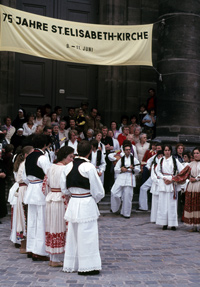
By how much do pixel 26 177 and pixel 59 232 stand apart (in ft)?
3.73

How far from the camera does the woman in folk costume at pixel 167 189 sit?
1045cm

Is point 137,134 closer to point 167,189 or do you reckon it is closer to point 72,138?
point 72,138

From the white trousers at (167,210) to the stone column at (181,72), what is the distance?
317cm

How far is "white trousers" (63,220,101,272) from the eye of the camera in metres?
6.19

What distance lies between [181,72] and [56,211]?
26.2 feet

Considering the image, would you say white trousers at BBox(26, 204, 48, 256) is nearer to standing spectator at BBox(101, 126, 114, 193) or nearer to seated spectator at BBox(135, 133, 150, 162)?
standing spectator at BBox(101, 126, 114, 193)

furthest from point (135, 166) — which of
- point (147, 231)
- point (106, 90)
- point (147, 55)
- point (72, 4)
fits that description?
point (72, 4)

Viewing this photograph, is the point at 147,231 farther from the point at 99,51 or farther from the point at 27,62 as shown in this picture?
the point at 27,62

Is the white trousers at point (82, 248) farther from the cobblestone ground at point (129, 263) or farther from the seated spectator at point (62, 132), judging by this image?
the seated spectator at point (62, 132)

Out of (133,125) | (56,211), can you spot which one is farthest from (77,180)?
(133,125)

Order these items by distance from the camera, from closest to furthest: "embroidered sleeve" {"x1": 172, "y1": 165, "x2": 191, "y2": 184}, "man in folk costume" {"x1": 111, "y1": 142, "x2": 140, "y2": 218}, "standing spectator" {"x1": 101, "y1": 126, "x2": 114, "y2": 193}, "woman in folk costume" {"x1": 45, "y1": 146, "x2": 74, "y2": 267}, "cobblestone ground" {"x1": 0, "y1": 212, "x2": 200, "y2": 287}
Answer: "cobblestone ground" {"x1": 0, "y1": 212, "x2": 200, "y2": 287} → "woman in folk costume" {"x1": 45, "y1": 146, "x2": 74, "y2": 267} → "embroidered sleeve" {"x1": 172, "y1": 165, "x2": 191, "y2": 184} → "man in folk costume" {"x1": 111, "y1": 142, "x2": 140, "y2": 218} → "standing spectator" {"x1": 101, "y1": 126, "x2": 114, "y2": 193}

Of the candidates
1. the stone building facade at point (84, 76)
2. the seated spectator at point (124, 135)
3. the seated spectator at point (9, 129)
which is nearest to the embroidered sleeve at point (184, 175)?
the stone building facade at point (84, 76)

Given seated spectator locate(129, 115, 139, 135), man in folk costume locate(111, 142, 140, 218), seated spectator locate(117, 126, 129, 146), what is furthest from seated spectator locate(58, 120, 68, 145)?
seated spectator locate(129, 115, 139, 135)

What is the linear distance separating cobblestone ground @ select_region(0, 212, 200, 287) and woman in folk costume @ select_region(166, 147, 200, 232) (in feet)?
1.02
